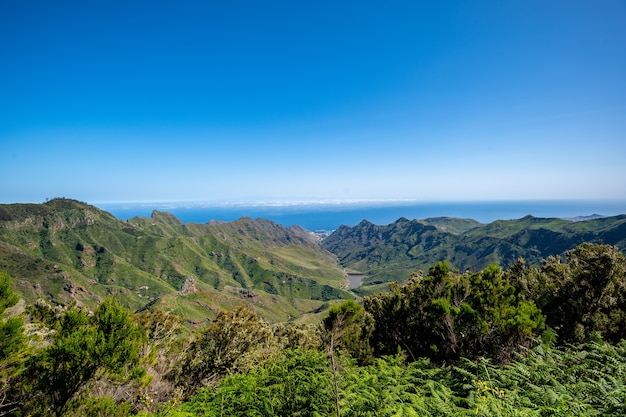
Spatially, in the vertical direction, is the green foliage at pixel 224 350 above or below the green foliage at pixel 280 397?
below

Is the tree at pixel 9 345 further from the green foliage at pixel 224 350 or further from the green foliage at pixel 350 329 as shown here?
the green foliage at pixel 350 329

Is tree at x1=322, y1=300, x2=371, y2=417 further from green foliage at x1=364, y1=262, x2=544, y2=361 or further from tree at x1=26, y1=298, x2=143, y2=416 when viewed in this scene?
tree at x1=26, y1=298, x2=143, y2=416

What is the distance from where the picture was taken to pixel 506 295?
18703 mm

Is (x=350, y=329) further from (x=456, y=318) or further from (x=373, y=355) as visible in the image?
(x=456, y=318)

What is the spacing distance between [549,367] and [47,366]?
20.2 metres

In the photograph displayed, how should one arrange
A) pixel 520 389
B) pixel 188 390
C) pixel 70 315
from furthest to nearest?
pixel 188 390 < pixel 70 315 < pixel 520 389

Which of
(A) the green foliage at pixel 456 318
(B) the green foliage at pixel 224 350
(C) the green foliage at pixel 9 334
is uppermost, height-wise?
(C) the green foliage at pixel 9 334

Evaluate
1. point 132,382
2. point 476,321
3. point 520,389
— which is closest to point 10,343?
point 132,382

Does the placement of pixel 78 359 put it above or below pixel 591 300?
below

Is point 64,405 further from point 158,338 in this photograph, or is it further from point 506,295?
point 506,295

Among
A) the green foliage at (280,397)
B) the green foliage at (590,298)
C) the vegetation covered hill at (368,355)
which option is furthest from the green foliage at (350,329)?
the green foliage at (590,298)

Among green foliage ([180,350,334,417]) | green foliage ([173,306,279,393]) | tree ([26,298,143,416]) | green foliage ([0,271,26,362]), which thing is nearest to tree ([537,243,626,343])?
green foliage ([180,350,334,417])

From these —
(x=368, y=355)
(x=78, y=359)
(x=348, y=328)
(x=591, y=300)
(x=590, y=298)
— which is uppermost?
(x=590, y=298)

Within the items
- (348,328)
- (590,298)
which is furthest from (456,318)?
(590,298)
